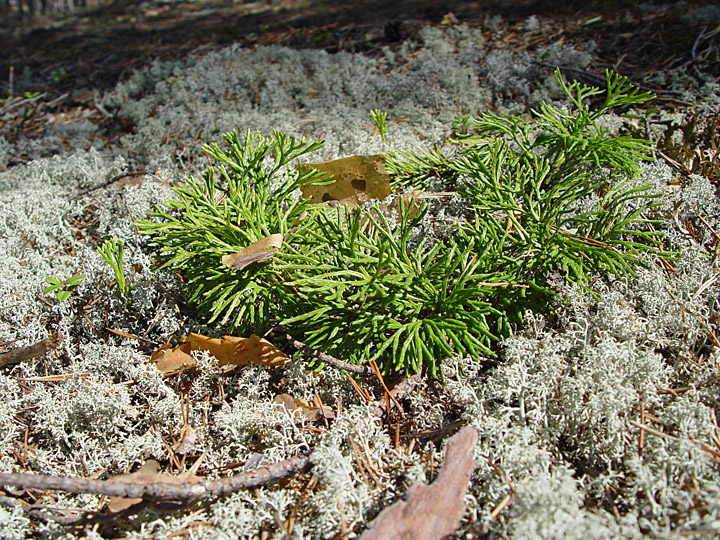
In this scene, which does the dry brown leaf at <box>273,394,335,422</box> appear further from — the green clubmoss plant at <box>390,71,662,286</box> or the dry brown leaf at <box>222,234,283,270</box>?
the green clubmoss plant at <box>390,71,662,286</box>

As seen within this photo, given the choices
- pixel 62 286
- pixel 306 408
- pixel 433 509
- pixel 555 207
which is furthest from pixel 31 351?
pixel 555 207

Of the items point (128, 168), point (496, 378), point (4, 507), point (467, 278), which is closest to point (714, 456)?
point (496, 378)

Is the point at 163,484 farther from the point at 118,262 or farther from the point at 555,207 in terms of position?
the point at 555,207

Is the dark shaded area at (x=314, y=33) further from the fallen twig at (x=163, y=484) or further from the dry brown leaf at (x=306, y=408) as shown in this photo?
the fallen twig at (x=163, y=484)

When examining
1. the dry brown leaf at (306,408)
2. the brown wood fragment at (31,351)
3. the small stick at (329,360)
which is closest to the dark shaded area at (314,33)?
the small stick at (329,360)

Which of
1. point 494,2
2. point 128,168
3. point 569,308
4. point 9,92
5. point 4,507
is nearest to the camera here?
point 4,507

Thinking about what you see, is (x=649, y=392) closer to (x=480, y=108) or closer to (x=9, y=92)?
(x=480, y=108)
